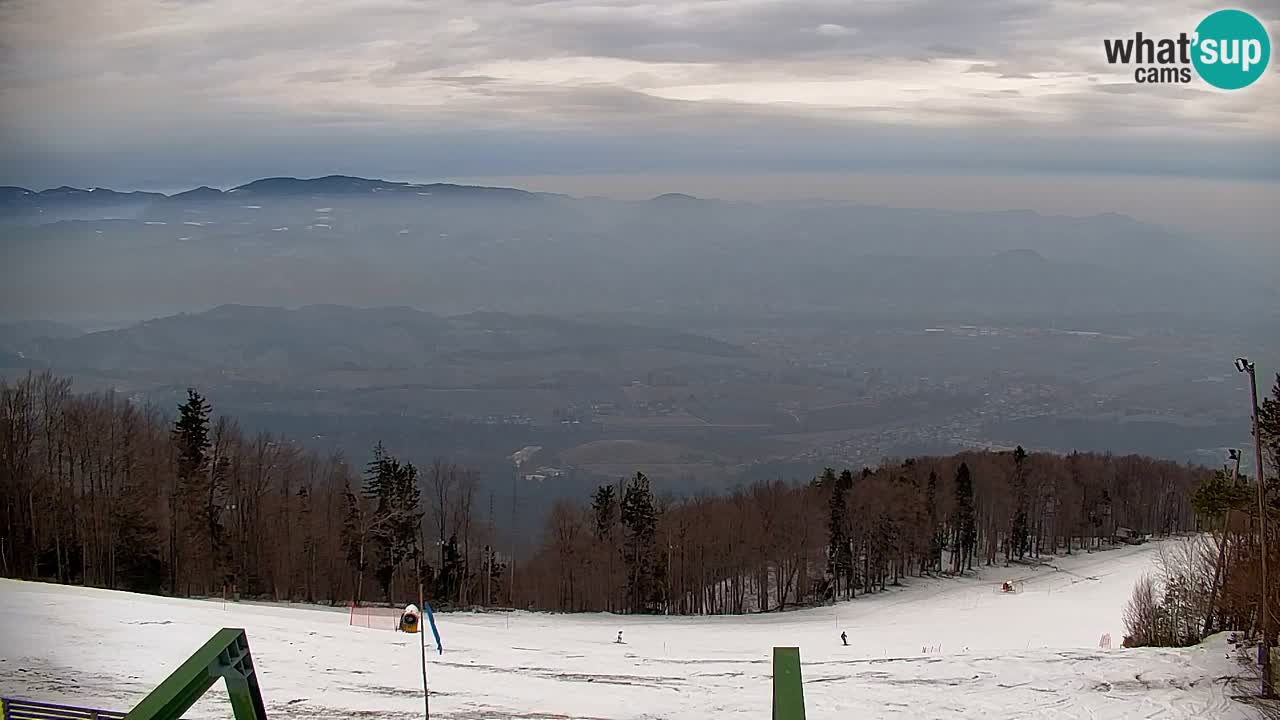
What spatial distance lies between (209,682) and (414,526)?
25.6 meters

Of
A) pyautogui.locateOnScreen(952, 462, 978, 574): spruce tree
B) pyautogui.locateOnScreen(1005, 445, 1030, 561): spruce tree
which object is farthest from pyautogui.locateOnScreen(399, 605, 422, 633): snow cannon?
pyautogui.locateOnScreen(1005, 445, 1030, 561): spruce tree

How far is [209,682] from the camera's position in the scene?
329 centimetres

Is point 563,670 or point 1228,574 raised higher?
point 1228,574

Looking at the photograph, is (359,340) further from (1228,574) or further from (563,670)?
(1228,574)

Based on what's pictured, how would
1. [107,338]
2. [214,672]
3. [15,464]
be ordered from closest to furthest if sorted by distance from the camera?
[214,672] → [15,464] → [107,338]

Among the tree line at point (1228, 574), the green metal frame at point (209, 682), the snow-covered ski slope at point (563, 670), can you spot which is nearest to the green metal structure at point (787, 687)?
the green metal frame at point (209, 682)

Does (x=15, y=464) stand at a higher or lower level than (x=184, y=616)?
higher

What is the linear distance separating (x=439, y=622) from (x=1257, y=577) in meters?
15.7

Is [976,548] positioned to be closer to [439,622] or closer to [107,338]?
[439,622]

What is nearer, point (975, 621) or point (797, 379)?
point (975, 621)

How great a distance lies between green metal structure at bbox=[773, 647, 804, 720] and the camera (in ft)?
9.04

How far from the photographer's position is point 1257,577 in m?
15.5

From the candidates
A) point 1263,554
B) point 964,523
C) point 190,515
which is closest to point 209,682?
point 1263,554

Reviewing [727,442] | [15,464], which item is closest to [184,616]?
[15,464]
